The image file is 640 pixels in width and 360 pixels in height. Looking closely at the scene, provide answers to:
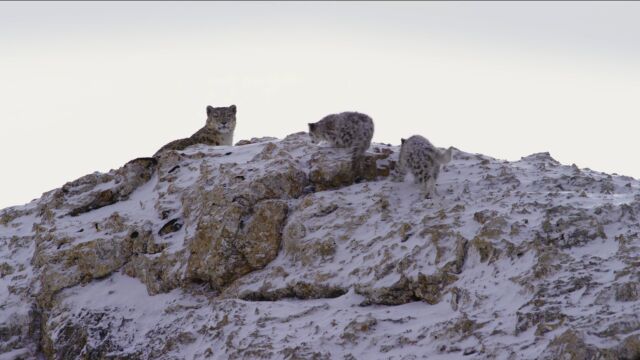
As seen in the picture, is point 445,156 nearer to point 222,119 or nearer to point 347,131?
point 347,131

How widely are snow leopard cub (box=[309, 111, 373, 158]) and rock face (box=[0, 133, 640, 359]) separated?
27 centimetres

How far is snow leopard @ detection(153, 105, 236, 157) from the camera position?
67.3 ft

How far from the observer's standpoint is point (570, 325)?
379 inches

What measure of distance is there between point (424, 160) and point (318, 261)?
2.60 m

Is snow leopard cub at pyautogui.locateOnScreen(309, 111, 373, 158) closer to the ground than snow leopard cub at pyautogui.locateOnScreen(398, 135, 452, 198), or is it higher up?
higher up

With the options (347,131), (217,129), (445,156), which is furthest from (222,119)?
(445,156)

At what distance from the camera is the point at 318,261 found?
13391 mm

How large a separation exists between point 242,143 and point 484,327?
10292 millimetres

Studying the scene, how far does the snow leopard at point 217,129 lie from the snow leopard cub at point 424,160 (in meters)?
7.54

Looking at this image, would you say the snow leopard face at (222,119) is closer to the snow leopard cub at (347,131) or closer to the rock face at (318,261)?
the rock face at (318,261)

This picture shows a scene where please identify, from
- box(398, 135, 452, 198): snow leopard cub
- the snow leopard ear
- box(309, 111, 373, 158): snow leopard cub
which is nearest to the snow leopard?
box(309, 111, 373, 158): snow leopard cub

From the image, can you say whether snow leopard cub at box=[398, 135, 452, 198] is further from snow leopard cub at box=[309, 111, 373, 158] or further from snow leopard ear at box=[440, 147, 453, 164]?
snow leopard cub at box=[309, 111, 373, 158]

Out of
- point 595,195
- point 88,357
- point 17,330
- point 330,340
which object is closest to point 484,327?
point 330,340

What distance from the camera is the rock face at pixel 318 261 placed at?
1046 cm
